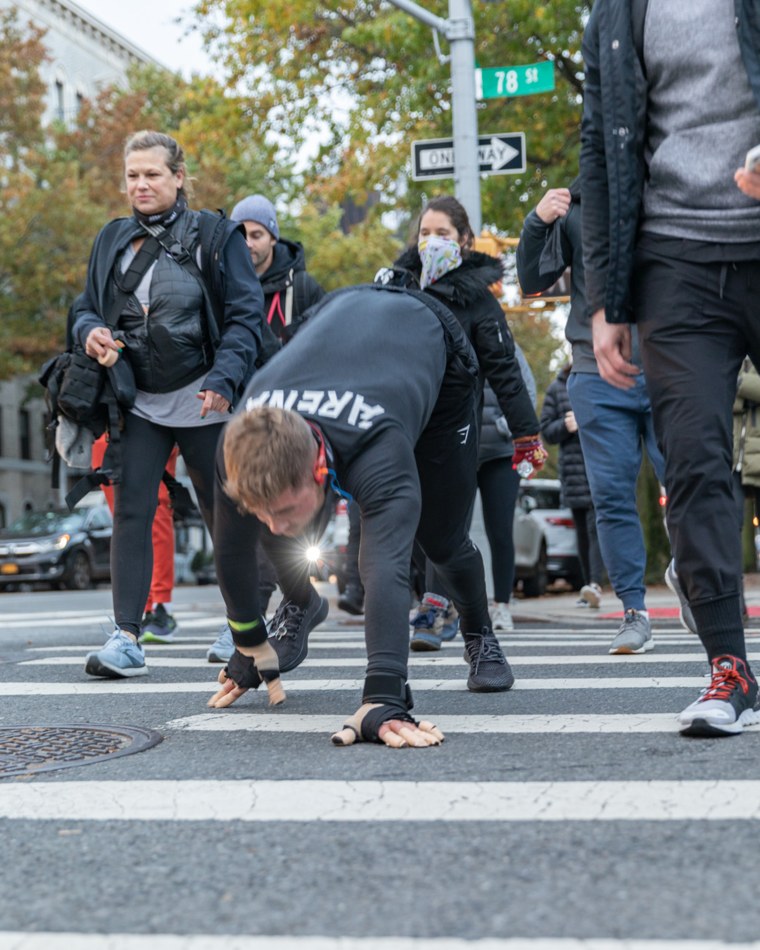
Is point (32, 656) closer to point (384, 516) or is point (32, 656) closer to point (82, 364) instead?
point (82, 364)

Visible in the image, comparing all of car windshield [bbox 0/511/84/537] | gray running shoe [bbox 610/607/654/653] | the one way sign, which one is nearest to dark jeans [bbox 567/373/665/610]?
gray running shoe [bbox 610/607/654/653]

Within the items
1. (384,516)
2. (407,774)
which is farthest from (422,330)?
(407,774)

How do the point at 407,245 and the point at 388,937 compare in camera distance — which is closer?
the point at 388,937

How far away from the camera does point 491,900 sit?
2.26 m

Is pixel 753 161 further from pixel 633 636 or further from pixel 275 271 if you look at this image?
pixel 275 271

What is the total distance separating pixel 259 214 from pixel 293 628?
314 centimetres

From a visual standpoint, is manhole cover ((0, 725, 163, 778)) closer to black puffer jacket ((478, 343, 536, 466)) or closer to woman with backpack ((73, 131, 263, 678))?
woman with backpack ((73, 131, 263, 678))

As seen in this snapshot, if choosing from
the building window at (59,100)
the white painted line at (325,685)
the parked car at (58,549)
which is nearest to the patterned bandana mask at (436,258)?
the white painted line at (325,685)

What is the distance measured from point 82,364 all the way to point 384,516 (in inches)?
96.8

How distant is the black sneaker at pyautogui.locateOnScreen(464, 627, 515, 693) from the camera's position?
491cm

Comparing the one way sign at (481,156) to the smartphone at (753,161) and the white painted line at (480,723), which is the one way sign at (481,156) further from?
the smartphone at (753,161)

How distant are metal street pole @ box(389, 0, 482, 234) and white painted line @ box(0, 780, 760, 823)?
9.54 metres

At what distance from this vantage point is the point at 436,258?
5.84 m

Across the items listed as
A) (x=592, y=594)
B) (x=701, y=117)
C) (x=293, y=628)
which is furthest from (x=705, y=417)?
(x=592, y=594)
